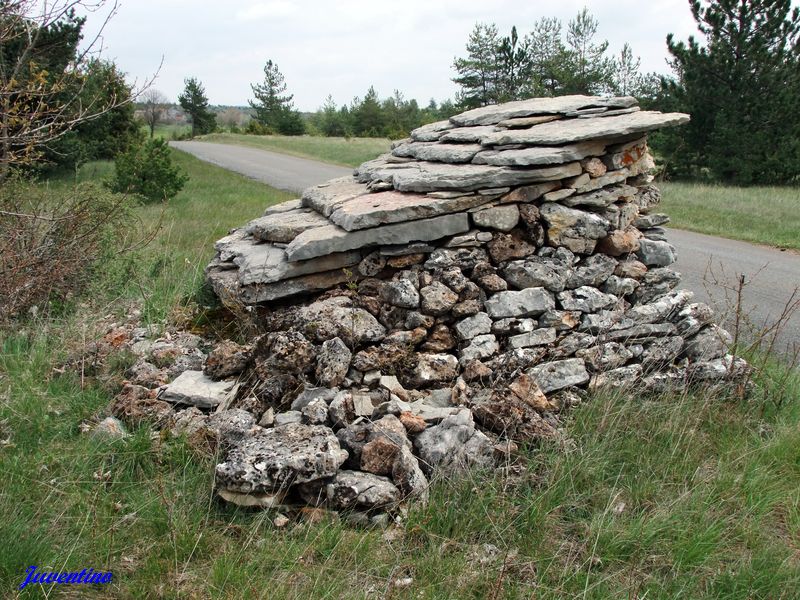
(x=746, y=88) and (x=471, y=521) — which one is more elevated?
(x=746, y=88)

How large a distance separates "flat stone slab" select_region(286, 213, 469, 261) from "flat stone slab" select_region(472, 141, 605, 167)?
1.73ft

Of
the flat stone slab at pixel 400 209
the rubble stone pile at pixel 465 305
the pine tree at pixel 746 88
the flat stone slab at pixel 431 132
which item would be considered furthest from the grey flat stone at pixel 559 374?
the pine tree at pixel 746 88

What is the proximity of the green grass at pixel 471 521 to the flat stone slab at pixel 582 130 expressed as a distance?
1.91 m

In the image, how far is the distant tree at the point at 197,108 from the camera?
54.8 m

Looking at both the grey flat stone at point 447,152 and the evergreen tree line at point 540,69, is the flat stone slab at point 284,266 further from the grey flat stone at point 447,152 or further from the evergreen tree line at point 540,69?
the evergreen tree line at point 540,69

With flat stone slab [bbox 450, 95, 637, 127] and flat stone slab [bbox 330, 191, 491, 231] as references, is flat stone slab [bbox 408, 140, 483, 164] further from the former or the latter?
flat stone slab [bbox 330, 191, 491, 231]

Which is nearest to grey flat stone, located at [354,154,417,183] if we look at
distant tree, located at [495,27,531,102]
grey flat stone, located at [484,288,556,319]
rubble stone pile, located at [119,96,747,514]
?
rubble stone pile, located at [119,96,747,514]

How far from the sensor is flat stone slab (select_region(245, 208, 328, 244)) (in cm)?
528

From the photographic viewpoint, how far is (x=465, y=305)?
4.63 meters

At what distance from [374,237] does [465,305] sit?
31.6 inches

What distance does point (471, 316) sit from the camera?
15.3 feet

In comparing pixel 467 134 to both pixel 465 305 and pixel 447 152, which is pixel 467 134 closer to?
pixel 447 152

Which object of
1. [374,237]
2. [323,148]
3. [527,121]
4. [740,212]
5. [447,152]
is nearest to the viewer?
[374,237]

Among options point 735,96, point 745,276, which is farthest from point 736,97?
point 745,276
